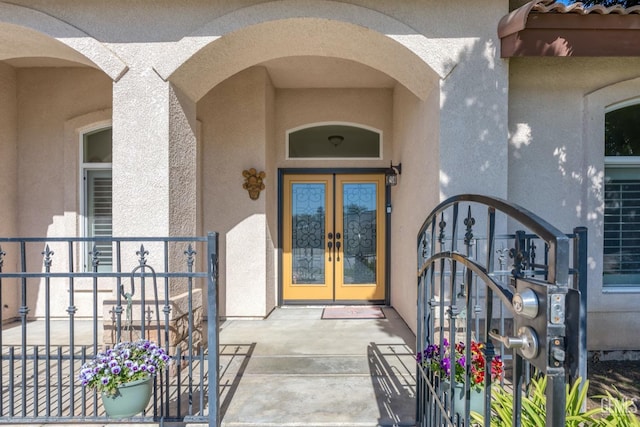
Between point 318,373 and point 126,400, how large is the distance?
1.68 m

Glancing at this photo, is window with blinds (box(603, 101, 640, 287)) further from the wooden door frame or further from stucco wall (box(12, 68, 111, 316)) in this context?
stucco wall (box(12, 68, 111, 316))

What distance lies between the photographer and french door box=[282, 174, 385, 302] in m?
6.01

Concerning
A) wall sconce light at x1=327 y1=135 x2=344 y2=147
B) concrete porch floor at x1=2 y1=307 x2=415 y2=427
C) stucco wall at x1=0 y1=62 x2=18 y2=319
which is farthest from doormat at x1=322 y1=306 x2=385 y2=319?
stucco wall at x1=0 y1=62 x2=18 y2=319

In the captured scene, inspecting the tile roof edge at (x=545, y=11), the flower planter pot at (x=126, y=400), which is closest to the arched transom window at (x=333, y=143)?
the tile roof edge at (x=545, y=11)

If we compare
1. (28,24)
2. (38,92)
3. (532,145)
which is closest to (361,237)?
(532,145)

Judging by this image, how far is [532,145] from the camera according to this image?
3910mm

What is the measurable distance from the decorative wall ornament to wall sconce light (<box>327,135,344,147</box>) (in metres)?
1.45

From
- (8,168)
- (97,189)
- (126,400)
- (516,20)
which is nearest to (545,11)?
(516,20)

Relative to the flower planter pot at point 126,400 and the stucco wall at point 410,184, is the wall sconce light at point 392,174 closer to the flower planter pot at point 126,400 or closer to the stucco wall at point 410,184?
the stucco wall at point 410,184

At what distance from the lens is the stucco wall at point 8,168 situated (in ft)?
16.2

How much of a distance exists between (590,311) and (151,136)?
496 centimetres

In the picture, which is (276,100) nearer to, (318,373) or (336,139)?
(336,139)

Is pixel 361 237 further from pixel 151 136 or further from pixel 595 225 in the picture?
pixel 151 136

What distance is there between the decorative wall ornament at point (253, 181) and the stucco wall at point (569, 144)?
3.19 m
